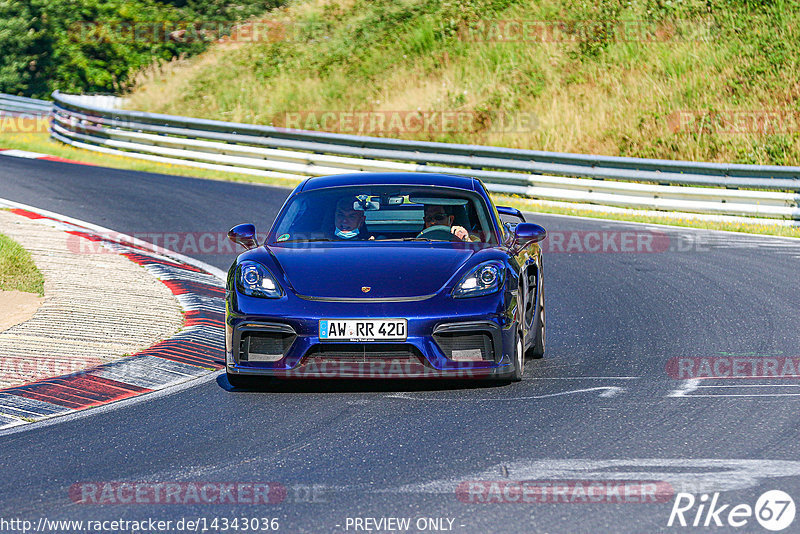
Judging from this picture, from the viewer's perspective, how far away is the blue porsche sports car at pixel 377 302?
7.09m

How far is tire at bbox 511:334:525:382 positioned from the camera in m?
7.51

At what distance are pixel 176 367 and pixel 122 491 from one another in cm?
330

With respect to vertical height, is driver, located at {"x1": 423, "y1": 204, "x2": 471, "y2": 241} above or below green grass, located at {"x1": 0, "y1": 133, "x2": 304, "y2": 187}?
above

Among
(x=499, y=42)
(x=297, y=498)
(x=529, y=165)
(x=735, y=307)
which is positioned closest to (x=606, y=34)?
(x=499, y=42)

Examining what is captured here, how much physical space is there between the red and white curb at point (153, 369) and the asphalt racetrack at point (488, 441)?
0.97ft

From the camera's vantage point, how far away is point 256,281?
7508 mm

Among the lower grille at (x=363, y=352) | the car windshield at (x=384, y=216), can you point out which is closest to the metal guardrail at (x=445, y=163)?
the car windshield at (x=384, y=216)

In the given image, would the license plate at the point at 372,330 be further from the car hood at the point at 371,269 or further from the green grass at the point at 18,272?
the green grass at the point at 18,272

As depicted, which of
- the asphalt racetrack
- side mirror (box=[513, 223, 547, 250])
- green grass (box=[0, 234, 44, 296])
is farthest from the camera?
green grass (box=[0, 234, 44, 296])

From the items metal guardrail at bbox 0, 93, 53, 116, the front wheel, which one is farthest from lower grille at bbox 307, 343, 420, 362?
metal guardrail at bbox 0, 93, 53, 116

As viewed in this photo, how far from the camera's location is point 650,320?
10383 millimetres

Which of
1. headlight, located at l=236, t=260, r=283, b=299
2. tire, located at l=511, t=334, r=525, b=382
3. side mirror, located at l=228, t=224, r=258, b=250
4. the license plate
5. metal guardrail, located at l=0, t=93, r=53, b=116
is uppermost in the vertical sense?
metal guardrail, located at l=0, t=93, r=53, b=116

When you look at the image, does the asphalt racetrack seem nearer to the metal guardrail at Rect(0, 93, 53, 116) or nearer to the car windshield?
the car windshield

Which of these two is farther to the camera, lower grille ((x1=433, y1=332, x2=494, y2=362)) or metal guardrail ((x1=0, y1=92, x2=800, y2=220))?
metal guardrail ((x1=0, y1=92, x2=800, y2=220))
